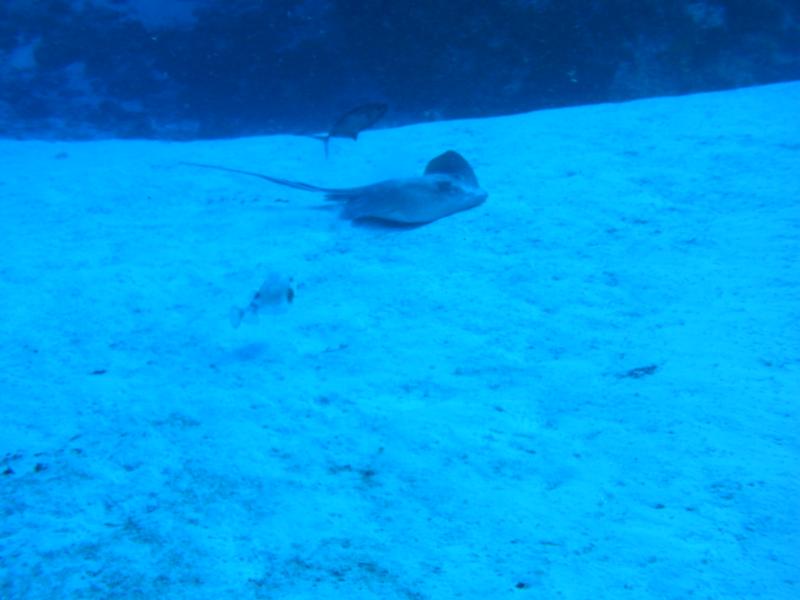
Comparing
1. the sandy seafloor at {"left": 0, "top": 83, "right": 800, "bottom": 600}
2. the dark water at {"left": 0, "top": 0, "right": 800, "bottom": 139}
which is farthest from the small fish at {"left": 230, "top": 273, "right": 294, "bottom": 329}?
the dark water at {"left": 0, "top": 0, "right": 800, "bottom": 139}

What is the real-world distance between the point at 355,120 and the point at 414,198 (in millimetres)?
2835

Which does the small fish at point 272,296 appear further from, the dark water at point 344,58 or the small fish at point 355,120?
the dark water at point 344,58

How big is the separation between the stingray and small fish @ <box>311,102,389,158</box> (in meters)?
2.21

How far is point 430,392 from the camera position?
3322 millimetres

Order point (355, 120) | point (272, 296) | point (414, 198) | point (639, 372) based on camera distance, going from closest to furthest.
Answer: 1. point (639, 372)
2. point (272, 296)
3. point (414, 198)
4. point (355, 120)

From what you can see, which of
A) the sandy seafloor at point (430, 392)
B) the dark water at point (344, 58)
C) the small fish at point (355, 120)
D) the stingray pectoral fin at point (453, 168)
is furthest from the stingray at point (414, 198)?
the dark water at point (344, 58)

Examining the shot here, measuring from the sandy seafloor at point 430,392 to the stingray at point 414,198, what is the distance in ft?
0.58

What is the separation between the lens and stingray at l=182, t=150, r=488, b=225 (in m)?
5.46

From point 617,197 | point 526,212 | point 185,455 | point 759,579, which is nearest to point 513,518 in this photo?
point 759,579

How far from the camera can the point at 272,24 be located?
9.22 meters

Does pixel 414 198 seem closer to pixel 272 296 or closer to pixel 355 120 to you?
pixel 272 296

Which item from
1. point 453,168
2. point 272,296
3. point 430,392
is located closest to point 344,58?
point 453,168

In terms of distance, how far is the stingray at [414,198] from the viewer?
5465 mm

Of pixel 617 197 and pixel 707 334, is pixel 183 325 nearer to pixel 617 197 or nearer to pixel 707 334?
pixel 707 334
